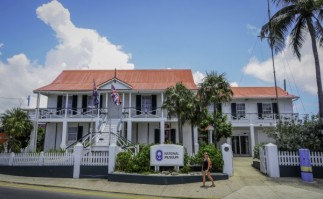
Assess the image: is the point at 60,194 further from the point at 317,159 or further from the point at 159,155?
the point at 317,159

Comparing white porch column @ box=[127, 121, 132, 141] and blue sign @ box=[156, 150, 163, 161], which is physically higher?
white porch column @ box=[127, 121, 132, 141]

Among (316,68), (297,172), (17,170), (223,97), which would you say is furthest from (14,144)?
(316,68)

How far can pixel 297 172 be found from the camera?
12.9m

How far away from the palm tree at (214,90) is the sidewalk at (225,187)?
6.70 metres

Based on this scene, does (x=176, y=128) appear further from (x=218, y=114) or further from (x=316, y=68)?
(x=316, y=68)

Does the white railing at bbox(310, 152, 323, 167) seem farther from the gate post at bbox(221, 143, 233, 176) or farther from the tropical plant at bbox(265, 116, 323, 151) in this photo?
the gate post at bbox(221, 143, 233, 176)

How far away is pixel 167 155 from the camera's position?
1301cm

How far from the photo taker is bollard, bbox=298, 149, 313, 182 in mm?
12066

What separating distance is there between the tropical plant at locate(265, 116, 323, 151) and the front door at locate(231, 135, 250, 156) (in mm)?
13765

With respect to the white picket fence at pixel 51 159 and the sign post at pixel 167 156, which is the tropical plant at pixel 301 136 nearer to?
the sign post at pixel 167 156

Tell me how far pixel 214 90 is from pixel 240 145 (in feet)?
38.1

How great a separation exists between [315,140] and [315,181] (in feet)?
7.03

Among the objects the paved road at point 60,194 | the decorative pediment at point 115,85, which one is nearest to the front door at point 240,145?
the decorative pediment at point 115,85

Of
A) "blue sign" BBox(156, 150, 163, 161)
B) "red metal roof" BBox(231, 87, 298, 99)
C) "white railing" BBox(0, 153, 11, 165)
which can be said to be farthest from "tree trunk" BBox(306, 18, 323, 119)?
"white railing" BBox(0, 153, 11, 165)
